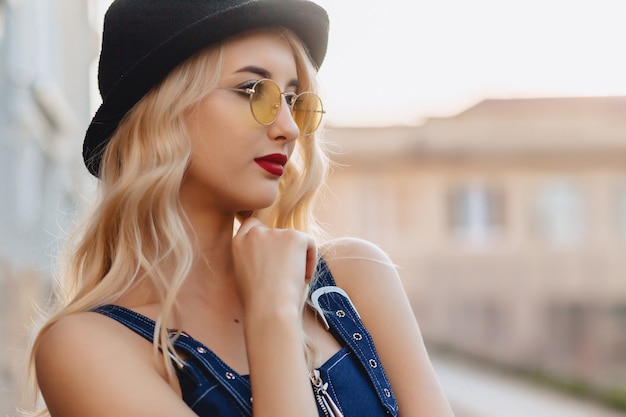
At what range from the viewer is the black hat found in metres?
2.46

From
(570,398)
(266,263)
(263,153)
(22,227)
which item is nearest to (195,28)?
(263,153)

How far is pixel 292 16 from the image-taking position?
8.60 feet

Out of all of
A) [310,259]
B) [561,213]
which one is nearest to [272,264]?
[310,259]

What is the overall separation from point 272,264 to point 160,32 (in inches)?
23.0

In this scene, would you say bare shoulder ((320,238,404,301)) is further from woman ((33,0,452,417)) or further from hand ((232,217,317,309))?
hand ((232,217,317,309))

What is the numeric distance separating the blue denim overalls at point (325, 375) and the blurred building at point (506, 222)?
27551mm

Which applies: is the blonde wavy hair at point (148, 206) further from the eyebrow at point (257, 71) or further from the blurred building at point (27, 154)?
the blurred building at point (27, 154)

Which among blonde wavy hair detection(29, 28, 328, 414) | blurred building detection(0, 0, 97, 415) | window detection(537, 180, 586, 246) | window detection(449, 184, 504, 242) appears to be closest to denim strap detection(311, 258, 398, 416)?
blonde wavy hair detection(29, 28, 328, 414)

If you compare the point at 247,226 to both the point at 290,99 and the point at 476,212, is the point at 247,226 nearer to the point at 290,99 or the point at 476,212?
Answer: the point at 290,99

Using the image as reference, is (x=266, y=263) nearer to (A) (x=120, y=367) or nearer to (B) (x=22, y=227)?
(A) (x=120, y=367)

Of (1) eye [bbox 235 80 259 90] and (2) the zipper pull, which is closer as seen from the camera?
(2) the zipper pull

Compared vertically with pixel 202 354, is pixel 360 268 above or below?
above

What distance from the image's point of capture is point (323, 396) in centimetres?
239

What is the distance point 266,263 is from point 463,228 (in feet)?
96.3
